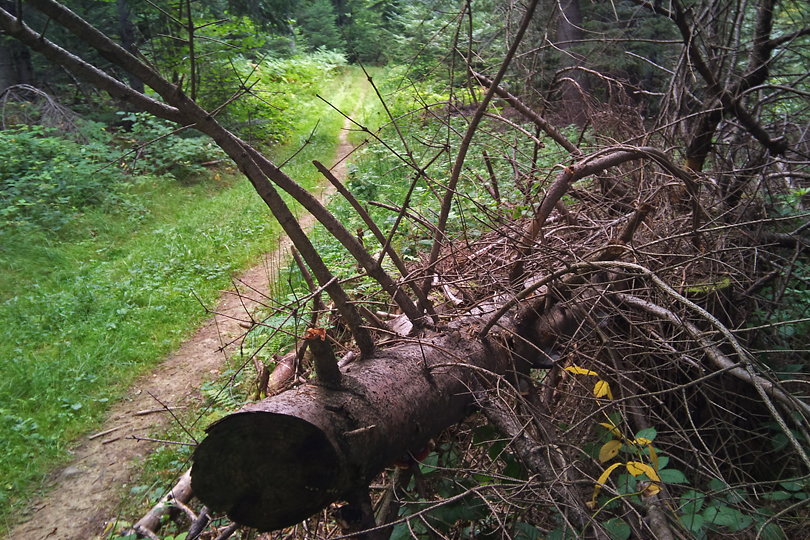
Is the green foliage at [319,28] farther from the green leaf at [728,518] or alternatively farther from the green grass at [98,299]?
the green leaf at [728,518]

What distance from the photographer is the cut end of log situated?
1.78 m

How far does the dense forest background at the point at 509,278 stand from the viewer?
85.0 inches

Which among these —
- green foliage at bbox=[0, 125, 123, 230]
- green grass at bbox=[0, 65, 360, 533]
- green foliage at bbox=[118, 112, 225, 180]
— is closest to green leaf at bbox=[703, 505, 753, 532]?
green grass at bbox=[0, 65, 360, 533]

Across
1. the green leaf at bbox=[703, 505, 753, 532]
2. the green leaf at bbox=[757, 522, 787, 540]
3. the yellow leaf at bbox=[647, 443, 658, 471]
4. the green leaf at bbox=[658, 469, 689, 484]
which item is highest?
the yellow leaf at bbox=[647, 443, 658, 471]

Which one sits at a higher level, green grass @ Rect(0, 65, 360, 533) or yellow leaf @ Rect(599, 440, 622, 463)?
yellow leaf @ Rect(599, 440, 622, 463)

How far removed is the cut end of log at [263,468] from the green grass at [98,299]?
278 cm

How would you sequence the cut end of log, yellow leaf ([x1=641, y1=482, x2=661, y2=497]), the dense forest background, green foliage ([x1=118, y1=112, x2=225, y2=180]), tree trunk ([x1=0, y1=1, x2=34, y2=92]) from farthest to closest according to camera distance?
green foliage ([x1=118, y1=112, x2=225, y2=180]) → tree trunk ([x1=0, y1=1, x2=34, y2=92]) → the dense forest background → yellow leaf ([x1=641, y1=482, x2=661, y2=497]) → the cut end of log

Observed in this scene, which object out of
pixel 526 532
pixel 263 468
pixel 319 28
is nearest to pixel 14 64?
pixel 319 28

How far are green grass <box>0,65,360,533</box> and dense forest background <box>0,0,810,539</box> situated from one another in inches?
1.4

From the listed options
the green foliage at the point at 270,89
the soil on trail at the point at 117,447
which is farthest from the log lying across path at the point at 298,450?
the green foliage at the point at 270,89

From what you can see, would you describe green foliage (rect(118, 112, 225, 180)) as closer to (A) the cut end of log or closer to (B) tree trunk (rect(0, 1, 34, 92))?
(B) tree trunk (rect(0, 1, 34, 92))

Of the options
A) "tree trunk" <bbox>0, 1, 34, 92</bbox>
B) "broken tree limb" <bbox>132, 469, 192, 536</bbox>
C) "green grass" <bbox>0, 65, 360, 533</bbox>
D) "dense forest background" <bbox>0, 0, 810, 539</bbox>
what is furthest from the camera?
"tree trunk" <bbox>0, 1, 34, 92</bbox>

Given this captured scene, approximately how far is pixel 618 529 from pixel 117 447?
3746 mm

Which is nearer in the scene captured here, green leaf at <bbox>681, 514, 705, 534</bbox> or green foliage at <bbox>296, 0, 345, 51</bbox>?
green leaf at <bbox>681, 514, 705, 534</bbox>
